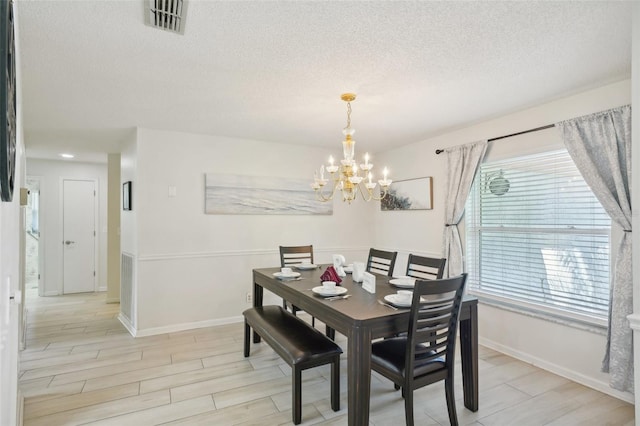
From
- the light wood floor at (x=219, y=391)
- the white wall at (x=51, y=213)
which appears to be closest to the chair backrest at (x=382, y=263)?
the light wood floor at (x=219, y=391)

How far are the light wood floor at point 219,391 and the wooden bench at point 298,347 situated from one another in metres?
0.19

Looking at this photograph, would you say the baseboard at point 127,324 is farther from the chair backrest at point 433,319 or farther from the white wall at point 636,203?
the white wall at point 636,203

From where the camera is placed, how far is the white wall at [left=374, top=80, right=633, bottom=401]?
2709mm

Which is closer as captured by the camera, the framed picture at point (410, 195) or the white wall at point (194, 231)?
the white wall at point (194, 231)

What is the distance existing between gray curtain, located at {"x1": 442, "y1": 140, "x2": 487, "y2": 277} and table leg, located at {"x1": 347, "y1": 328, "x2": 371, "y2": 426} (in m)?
2.22

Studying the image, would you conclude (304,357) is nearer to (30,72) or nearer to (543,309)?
(543,309)

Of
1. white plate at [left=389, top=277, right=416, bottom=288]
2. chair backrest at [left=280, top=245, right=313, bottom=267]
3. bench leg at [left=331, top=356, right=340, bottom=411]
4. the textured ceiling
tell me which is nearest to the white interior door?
the textured ceiling

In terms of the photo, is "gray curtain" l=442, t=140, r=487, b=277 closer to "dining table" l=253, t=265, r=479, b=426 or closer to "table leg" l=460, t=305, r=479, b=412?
"dining table" l=253, t=265, r=479, b=426

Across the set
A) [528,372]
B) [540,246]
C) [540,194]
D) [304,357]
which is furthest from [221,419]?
[540,194]

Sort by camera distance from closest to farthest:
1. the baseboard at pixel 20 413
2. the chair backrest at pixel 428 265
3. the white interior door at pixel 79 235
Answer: the baseboard at pixel 20 413 < the chair backrest at pixel 428 265 < the white interior door at pixel 79 235

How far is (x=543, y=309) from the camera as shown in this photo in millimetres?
3082

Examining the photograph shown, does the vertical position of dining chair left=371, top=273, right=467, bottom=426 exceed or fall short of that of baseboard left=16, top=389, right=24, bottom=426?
it exceeds it

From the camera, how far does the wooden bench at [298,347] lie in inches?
86.5

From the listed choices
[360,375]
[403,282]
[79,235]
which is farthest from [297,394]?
[79,235]
